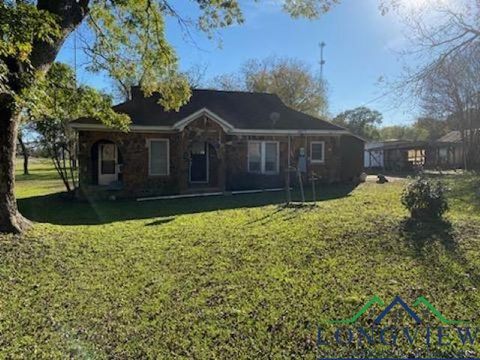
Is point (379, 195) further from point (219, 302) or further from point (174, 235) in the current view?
point (219, 302)

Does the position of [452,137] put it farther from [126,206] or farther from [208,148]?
[126,206]

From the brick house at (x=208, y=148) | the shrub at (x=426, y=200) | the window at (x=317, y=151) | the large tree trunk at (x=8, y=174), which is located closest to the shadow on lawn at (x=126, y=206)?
the brick house at (x=208, y=148)

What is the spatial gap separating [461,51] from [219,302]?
38.0 feet

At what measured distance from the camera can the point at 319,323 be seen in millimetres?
4207

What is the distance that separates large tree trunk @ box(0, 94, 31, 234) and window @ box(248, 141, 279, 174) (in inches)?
448

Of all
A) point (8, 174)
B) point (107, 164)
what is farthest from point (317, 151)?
point (8, 174)

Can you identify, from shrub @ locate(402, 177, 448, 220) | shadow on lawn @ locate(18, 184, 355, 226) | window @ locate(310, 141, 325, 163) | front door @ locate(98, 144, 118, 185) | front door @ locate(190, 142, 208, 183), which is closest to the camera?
shrub @ locate(402, 177, 448, 220)

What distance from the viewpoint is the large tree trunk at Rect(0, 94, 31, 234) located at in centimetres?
723

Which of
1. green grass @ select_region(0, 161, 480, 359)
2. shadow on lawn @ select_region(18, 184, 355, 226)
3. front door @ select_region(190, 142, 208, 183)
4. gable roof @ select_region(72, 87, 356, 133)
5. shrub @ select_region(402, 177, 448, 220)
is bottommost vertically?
green grass @ select_region(0, 161, 480, 359)

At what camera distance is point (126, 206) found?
13250 mm

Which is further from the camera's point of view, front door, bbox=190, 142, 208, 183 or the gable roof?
front door, bbox=190, 142, 208, 183

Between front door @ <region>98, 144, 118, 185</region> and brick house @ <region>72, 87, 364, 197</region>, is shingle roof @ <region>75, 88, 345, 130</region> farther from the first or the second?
front door @ <region>98, 144, 118, 185</region>

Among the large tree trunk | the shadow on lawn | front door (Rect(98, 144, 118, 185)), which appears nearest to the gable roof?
front door (Rect(98, 144, 118, 185))

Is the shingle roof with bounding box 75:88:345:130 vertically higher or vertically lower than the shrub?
higher
